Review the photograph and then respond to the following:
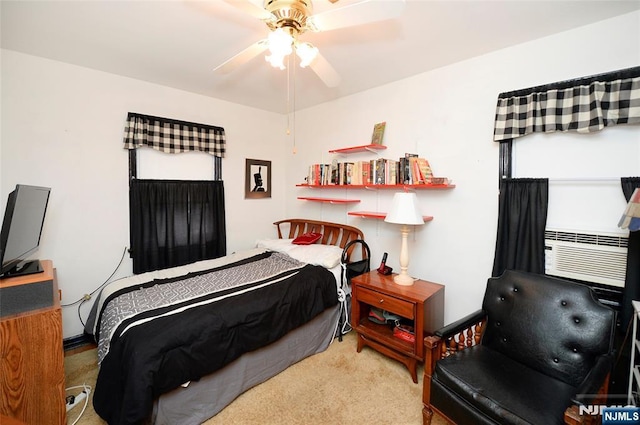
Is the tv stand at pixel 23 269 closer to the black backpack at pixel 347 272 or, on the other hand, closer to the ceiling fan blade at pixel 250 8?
the ceiling fan blade at pixel 250 8

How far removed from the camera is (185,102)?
10.3 ft

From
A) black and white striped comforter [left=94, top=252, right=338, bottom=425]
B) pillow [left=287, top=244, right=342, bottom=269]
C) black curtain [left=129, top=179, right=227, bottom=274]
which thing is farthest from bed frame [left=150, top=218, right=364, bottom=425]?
black curtain [left=129, top=179, right=227, bottom=274]

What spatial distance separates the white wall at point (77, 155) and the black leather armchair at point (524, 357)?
305 cm

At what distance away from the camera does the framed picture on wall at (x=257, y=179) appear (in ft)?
12.2

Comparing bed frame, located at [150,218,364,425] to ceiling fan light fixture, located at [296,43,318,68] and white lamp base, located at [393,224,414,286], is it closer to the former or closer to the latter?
white lamp base, located at [393,224,414,286]

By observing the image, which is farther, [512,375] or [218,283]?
[218,283]

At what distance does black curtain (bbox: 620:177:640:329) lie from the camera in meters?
1.65

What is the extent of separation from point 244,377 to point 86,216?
2145 mm

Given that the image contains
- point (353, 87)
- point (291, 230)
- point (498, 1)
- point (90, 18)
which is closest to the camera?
point (498, 1)

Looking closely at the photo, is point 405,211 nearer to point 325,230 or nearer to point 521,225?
point 521,225

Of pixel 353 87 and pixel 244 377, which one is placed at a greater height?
pixel 353 87

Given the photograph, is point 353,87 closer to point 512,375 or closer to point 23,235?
point 512,375

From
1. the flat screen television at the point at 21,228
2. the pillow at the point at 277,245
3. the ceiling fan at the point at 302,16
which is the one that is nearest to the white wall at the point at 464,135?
the pillow at the point at 277,245

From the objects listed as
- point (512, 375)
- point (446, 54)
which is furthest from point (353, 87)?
point (512, 375)
